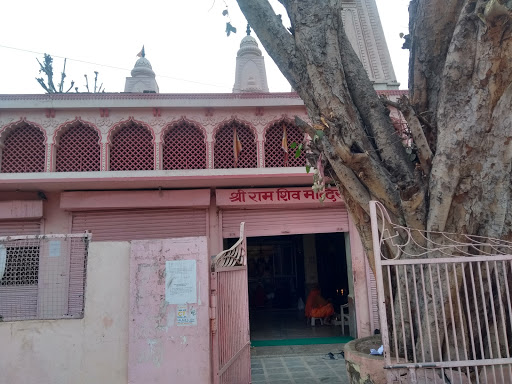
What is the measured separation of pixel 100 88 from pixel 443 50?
→ 13.7 meters

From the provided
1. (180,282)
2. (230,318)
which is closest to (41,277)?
(180,282)

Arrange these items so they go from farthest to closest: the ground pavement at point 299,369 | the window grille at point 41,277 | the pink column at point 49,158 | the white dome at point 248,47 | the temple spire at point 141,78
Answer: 1. the white dome at point 248,47
2. the temple spire at point 141,78
3. the pink column at point 49,158
4. the ground pavement at point 299,369
5. the window grille at point 41,277

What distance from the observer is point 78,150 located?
26.7 feet

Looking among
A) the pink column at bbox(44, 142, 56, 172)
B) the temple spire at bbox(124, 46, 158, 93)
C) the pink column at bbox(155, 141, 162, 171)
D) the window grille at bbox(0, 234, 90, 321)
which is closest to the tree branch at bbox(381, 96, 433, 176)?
the window grille at bbox(0, 234, 90, 321)

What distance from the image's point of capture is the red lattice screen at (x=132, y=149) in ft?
26.6

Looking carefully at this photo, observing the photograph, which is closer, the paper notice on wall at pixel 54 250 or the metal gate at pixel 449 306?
the metal gate at pixel 449 306

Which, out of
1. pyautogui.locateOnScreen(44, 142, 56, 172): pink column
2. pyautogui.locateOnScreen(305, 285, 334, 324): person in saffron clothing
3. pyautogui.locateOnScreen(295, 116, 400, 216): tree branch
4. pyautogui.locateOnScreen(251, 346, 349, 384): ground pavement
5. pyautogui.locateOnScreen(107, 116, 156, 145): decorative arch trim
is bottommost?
pyautogui.locateOnScreen(251, 346, 349, 384): ground pavement

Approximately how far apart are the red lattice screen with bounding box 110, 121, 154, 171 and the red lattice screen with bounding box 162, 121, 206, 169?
1.07ft

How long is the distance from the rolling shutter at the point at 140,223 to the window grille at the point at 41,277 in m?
0.48

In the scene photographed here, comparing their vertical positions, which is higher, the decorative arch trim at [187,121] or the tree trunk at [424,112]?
the decorative arch trim at [187,121]

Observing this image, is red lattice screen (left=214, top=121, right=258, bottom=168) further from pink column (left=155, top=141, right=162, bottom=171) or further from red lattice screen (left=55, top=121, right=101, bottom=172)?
red lattice screen (left=55, top=121, right=101, bottom=172)

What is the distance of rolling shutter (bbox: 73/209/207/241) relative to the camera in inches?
331

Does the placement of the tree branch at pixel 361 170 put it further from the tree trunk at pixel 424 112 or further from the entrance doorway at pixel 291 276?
the entrance doorway at pixel 291 276

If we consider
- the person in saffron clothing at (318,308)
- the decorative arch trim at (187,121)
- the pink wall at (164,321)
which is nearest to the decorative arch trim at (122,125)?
the decorative arch trim at (187,121)
